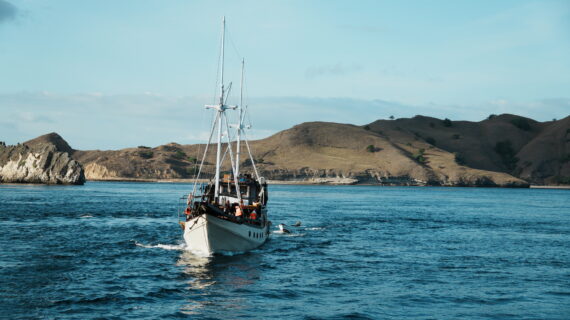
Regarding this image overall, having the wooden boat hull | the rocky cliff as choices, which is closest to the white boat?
the wooden boat hull

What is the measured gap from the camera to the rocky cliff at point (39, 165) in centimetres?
16575

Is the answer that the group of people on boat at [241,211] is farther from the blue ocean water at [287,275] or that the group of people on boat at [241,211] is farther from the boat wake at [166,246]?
the boat wake at [166,246]

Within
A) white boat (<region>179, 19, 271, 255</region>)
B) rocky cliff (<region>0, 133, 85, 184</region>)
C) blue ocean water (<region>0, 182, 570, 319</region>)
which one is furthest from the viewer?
rocky cliff (<region>0, 133, 85, 184</region>)

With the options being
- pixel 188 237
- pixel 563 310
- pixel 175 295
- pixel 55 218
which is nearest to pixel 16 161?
pixel 55 218

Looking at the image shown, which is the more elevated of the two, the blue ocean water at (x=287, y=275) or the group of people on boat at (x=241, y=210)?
the group of people on boat at (x=241, y=210)

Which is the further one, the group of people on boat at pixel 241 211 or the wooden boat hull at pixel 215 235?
the group of people on boat at pixel 241 211

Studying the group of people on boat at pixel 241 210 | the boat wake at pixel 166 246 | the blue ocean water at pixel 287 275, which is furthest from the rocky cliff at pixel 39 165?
the group of people on boat at pixel 241 210

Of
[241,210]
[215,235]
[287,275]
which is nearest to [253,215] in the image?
[241,210]

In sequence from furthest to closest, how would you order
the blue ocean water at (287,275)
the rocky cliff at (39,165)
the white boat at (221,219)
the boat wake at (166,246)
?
the rocky cliff at (39,165), the boat wake at (166,246), the white boat at (221,219), the blue ocean water at (287,275)

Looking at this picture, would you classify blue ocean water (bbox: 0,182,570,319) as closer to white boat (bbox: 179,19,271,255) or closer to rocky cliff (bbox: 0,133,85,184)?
white boat (bbox: 179,19,271,255)

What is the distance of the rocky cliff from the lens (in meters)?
166

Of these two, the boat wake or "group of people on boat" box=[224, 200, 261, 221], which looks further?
the boat wake

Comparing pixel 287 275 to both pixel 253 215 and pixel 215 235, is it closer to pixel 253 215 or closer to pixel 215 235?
pixel 215 235

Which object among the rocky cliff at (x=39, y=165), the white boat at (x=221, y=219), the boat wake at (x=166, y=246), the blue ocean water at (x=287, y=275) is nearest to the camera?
the blue ocean water at (x=287, y=275)
